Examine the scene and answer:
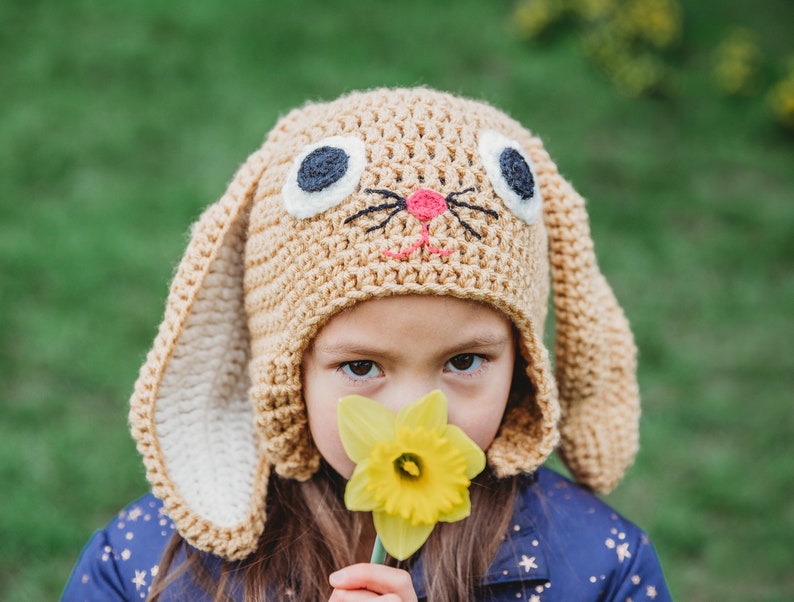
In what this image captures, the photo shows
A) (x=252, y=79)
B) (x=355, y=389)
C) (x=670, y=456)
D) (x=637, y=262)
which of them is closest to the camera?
(x=355, y=389)

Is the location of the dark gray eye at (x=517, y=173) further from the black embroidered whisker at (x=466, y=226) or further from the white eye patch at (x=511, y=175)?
the black embroidered whisker at (x=466, y=226)

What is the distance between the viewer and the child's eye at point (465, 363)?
62.1 inches

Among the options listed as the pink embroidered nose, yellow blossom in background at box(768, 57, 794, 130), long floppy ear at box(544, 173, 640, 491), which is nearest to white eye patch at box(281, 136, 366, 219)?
the pink embroidered nose

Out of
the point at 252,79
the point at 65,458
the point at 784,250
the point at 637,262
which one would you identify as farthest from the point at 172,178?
the point at 784,250

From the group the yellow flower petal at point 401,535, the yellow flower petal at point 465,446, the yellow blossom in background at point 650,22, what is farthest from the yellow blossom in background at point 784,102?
the yellow flower petal at point 401,535

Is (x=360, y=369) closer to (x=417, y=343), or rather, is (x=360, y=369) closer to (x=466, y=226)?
(x=417, y=343)

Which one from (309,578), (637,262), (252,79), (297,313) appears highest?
(252,79)

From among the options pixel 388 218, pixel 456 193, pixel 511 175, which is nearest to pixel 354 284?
pixel 388 218

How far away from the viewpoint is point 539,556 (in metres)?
1.80

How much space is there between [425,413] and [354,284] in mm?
254

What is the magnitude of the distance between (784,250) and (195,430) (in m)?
3.19

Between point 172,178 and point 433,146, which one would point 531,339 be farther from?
point 172,178

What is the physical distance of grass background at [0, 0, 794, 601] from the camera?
3.04m

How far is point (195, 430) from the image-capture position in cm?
182
